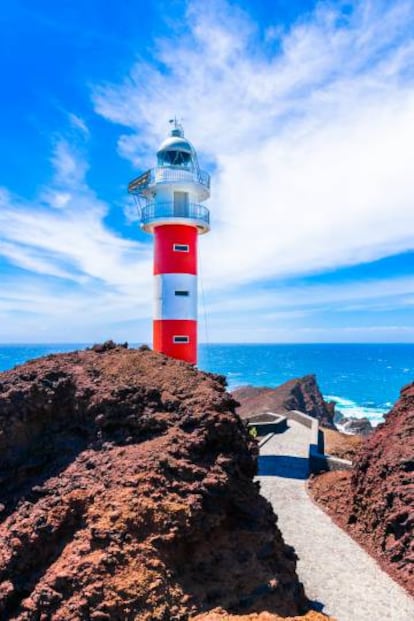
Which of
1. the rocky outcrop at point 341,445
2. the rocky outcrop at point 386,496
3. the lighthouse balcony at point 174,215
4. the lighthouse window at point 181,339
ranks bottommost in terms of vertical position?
the rocky outcrop at point 341,445

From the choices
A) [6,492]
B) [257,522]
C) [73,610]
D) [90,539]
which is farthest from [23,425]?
[257,522]

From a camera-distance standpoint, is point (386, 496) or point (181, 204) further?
point (181, 204)

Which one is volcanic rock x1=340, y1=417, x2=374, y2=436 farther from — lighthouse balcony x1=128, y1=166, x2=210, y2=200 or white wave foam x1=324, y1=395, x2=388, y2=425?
lighthouse balcony x1=128, y1=166, x2=210, y2=200

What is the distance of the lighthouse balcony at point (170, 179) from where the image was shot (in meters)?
18.5

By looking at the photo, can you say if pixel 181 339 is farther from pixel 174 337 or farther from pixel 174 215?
pixel 174 215

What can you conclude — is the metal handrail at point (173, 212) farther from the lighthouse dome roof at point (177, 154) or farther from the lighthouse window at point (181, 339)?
the lighthouse window at point (181, 339)

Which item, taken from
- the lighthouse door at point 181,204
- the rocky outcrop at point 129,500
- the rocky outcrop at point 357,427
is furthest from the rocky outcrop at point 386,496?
the rocky outcrop at point 357,427

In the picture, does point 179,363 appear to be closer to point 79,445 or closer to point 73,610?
point 79,445

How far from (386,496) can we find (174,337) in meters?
9.79

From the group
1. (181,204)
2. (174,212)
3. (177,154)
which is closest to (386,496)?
(174,212)

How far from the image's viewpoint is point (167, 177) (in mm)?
18547

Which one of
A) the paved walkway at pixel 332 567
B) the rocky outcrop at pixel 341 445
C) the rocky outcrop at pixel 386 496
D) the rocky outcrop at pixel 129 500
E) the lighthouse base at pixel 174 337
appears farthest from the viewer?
the rocky outcrop at pixel 341 445

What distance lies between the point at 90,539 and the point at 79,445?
1559mm

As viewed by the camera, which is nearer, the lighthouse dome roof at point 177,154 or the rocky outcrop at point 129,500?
the rocky outcrop at point 129,500
